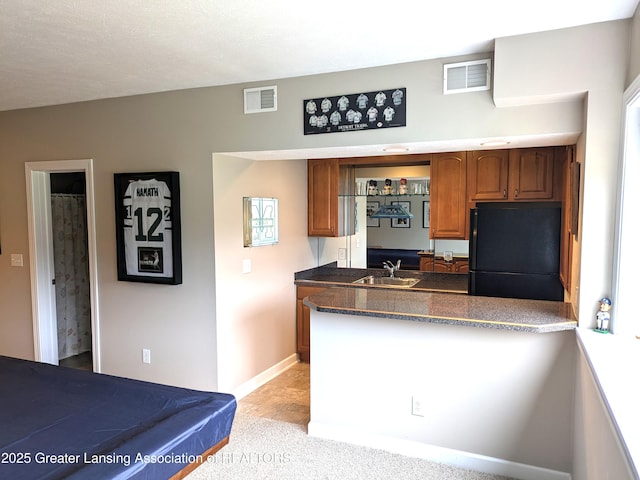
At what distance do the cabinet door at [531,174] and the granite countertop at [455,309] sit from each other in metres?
1.27

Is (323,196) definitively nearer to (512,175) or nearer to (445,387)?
(512,175)

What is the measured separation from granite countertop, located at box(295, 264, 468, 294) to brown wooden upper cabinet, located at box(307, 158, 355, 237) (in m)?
0.44

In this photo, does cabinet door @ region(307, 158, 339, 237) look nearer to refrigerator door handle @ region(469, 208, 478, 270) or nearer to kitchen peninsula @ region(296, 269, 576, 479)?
refrigerator door handle @ region(469, 208, 478, 270)

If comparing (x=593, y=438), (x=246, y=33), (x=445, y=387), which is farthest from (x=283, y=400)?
(x=246, y=33)

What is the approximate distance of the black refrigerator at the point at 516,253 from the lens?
3.24 metres

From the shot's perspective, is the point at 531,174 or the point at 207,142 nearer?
the point at 207,142

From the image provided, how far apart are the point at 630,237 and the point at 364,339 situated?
5.07ft

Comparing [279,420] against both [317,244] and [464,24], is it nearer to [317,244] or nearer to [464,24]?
[317,244]

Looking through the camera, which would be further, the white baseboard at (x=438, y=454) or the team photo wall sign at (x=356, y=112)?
the team photo wall sign at (x=356, y=112)

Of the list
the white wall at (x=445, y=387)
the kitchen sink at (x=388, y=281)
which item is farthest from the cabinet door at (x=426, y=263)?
the white wall at (x=445, y=387)

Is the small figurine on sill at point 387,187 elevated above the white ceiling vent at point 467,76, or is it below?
below

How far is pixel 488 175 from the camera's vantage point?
4023 millimetres

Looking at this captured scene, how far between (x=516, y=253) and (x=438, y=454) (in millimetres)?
1508

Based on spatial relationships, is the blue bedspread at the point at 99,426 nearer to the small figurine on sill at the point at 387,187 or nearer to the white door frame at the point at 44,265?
the white door frame at the point at 44,265
